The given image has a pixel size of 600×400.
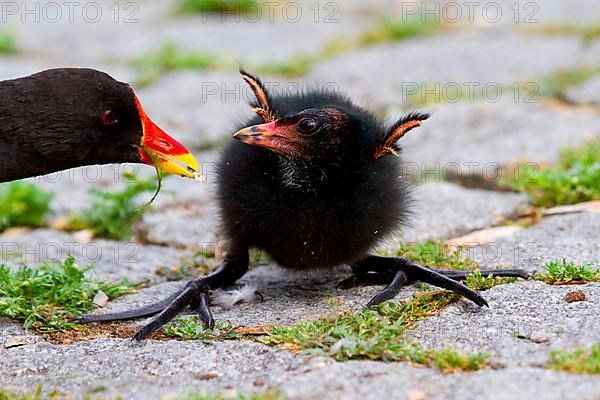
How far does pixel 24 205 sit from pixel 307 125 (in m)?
2.34

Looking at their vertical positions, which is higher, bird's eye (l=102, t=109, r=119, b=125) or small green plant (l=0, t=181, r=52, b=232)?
bird's eye (l=102, t=109, r=119, b=125)

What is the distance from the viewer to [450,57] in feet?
26.8

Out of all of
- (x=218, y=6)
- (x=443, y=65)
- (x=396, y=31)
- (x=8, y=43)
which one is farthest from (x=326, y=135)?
(x=218, y=6)

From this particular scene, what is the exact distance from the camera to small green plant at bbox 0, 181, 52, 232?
219 inches

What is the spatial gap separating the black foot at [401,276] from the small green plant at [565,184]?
1.29 meters

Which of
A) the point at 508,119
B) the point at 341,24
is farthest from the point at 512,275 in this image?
the point at 341,24

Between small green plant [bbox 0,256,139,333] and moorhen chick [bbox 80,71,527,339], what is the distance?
15 cm

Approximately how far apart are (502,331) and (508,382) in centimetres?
55

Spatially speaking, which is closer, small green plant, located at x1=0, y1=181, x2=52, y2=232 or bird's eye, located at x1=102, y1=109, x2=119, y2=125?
bird's eye, located at x1=102, y1=109, x2=119, y2=125

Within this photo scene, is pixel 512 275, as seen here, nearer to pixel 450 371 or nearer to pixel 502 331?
pixel 502 331

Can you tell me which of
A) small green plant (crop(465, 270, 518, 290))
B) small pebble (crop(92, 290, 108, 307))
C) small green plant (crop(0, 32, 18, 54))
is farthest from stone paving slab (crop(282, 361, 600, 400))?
small green plant (crop(0, 32, 18, 54))

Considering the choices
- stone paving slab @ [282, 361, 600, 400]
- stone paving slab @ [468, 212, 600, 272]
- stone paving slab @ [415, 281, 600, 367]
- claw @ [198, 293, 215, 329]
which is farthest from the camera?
stone paving slab @ [468, 212, 600, 272]

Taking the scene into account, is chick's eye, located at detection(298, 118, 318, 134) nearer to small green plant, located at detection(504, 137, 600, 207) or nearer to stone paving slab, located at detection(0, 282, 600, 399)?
stone paving slab, located at detection(0, 282, 600, 399)

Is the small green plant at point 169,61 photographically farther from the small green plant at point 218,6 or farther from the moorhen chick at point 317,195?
the moorhen chick at point 317,195
